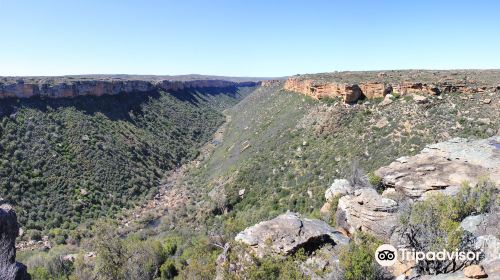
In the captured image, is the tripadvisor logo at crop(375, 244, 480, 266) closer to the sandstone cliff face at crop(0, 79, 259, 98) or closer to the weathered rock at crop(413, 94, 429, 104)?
the weathered rock at crop(413, 94, 429, 104)

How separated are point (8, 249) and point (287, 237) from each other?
11672 mm

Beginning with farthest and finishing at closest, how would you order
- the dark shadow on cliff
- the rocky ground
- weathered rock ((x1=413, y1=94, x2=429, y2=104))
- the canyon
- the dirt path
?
the canyon
the dark shadow on cliff
the dirt path
weathered rock ((x1=413, y1=94, x2=429, y2=104))
the rocky ground

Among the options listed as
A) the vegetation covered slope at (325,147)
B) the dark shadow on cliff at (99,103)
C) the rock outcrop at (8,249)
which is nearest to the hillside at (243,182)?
the vegetation covered slope at (325,147)

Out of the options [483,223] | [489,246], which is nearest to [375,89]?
[483,223]

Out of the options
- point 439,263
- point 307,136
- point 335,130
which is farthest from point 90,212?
→ point 439,263

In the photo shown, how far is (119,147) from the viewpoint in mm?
48938

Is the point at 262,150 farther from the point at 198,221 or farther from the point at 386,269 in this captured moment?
the point at 386,269

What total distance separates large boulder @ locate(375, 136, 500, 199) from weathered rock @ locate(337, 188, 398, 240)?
6.73ft

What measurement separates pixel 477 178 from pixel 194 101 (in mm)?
85220

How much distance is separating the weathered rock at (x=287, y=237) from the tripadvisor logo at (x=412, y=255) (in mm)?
2332

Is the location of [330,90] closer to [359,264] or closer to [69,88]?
[359,264]

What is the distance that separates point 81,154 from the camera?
143 feet

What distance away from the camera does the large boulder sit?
650 inches

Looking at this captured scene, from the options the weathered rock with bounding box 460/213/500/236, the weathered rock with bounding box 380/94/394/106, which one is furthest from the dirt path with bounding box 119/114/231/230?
the weathered rock with bounding box 460/213/500/236
